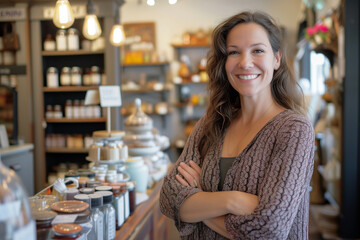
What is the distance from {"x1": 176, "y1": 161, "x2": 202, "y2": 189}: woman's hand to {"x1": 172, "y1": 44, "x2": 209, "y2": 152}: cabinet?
529cm

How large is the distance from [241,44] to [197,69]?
560cm

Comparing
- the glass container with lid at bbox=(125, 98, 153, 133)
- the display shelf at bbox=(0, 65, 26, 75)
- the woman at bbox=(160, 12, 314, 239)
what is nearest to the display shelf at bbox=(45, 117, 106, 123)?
the display shelf at bbox=(0, 65, 26, 75)

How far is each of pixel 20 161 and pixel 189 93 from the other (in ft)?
12.4

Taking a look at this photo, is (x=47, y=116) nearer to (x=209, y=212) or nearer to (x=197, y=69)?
(x=197, y=69)

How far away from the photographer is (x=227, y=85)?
1720mm

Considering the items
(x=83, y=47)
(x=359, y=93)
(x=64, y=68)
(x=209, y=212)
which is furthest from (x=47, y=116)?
(x=209, y=212)

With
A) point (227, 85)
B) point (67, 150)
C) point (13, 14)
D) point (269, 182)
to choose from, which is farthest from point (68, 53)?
point (269, 182)

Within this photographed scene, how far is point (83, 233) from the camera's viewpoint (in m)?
1.23

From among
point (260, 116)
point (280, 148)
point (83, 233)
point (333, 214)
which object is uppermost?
point (260, 116)

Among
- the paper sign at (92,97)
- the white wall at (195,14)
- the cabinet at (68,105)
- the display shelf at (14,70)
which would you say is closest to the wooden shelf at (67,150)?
the cabinet at (68,105)

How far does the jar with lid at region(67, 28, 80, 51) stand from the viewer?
15.5 feet

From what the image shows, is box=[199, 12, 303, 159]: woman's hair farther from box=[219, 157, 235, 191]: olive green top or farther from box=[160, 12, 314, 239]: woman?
box=[219, 157, 235, 191]: olive green top

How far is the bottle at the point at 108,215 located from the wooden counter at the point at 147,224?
12 centimetres

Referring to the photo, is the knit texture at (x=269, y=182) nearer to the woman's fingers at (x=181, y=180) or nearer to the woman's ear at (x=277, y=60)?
the woman's fingers at (x=181, y=180)
